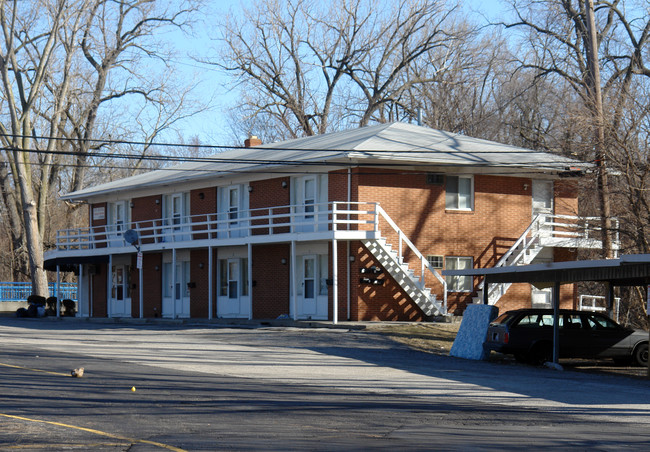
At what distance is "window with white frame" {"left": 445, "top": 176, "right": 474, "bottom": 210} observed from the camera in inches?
1316

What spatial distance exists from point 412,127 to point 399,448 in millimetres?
29002

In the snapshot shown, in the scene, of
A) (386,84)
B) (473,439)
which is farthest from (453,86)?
(473,439)

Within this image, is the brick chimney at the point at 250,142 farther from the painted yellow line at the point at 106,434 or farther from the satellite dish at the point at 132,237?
the painted yellow line at the point at 106,434

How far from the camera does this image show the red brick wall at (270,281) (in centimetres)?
3391

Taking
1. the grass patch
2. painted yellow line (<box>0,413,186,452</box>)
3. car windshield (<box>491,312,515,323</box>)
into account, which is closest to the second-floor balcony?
the grass patch

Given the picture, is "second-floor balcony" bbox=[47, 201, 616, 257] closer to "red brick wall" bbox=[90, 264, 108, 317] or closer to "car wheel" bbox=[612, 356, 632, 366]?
"red brick wall" bbox=[90, 264, 108, 317]

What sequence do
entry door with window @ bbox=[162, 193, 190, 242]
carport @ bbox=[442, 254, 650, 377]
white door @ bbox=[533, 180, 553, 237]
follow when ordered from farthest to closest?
entry door with window @ bbox=[162, 193, 190, 242] < white door @ bbox=[533, 180, 553, 237] < carport @ bbox=[442, 254, 650, 377]

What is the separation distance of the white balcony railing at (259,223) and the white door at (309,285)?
1.19 metres

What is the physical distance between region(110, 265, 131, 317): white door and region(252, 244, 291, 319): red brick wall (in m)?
9.65

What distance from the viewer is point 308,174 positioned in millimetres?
33469


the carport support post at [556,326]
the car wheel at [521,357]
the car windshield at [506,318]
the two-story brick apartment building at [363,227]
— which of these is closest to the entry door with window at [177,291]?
the two-story brick apartment building at [363,227]

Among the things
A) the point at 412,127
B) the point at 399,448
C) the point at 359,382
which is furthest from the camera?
the point at 412,127

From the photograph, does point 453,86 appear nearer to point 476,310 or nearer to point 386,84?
point 386,84

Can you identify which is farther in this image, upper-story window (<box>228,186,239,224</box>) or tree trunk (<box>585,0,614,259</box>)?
upper-story window (<box>228,186,239,224</box>)
